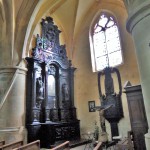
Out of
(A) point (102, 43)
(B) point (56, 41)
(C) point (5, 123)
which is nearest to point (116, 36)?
(A) point (102, 43)

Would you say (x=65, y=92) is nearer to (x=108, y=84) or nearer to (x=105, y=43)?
(x=108, y=84)

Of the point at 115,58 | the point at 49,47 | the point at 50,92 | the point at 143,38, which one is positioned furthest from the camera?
the point at 49,47


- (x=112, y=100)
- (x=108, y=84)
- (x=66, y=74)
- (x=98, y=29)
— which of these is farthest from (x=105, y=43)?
(x=112, y=100)

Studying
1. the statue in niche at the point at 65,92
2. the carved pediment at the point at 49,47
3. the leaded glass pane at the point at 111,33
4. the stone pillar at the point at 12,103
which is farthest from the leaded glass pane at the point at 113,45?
the stone pillar at the point at 12,103

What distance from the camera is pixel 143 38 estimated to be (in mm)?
4066

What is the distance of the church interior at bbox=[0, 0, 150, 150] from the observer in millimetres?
7977

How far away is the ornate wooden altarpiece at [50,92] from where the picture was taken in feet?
27.1

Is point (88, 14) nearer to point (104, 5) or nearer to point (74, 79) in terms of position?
point (104, 5)

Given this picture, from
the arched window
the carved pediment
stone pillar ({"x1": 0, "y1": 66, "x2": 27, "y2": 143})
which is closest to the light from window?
the arched window

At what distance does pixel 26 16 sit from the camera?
8977mm

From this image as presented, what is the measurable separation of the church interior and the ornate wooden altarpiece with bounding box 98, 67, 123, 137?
5 centimetres

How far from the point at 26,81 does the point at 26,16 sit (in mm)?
3362

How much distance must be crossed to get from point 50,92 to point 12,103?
220 cm

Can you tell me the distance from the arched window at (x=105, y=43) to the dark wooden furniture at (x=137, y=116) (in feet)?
11.2
